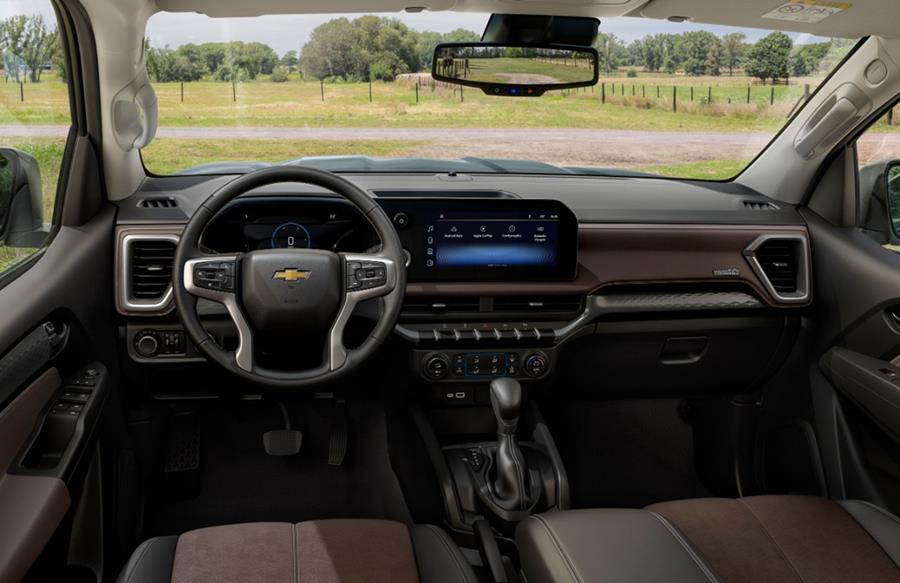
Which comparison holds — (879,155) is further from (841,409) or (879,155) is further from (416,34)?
(416,34)

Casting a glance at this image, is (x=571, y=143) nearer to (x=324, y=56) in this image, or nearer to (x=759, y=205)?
(x=759, y=205)

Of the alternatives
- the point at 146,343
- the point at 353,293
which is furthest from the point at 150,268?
the point at 353,293

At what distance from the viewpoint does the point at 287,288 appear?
2.09 meters

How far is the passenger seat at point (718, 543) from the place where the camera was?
1632mm

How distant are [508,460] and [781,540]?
94cm

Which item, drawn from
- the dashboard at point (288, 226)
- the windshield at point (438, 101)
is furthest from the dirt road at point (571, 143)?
the dashboard at point (288, 226)

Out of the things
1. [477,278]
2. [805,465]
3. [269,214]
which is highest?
[269,214]

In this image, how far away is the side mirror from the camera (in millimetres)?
2180

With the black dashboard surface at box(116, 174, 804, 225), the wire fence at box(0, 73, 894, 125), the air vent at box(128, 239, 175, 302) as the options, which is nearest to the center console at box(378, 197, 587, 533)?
the black dashboard surface at box(116, 174, 804, 225)

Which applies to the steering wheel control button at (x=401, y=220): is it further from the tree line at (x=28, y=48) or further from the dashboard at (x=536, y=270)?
the tree line at (x=28, y=48)

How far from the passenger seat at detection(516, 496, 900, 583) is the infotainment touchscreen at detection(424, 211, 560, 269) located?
3.39ft

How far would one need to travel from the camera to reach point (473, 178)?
324 centimetres

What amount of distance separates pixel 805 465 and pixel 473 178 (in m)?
1.78

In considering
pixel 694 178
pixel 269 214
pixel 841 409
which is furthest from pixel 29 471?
pixel 694 178
